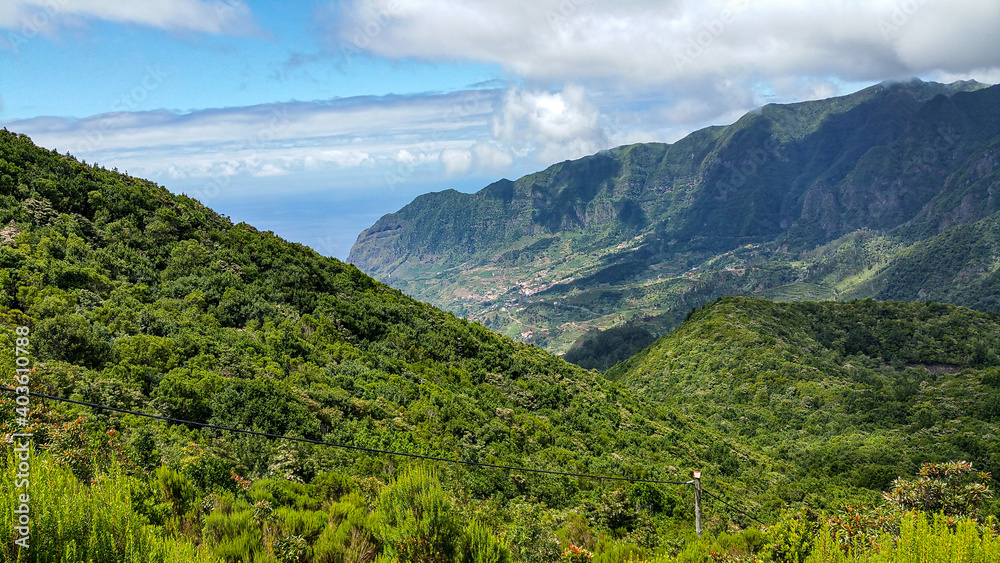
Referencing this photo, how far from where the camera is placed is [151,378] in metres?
Answer: 16.7

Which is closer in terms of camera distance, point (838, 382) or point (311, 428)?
point (311, 428)

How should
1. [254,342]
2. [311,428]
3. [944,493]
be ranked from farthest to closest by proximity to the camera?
[254,342] < [311,428] < [944,493]

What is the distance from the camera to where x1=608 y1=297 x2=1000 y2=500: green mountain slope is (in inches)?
1881

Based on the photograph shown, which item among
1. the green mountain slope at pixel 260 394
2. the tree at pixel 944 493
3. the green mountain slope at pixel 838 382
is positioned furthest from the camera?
the green mountain slope at pixel 838 382

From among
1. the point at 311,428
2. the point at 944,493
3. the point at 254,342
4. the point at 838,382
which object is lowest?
the point at 838,382

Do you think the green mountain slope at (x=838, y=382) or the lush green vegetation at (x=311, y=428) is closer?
the lush green vegetation at (x=311, y=428)

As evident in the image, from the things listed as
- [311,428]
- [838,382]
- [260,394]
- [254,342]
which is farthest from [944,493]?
[838,382]

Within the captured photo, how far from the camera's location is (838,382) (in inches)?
2724

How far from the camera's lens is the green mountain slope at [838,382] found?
4778 cm

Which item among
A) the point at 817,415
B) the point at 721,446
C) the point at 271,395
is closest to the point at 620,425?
the point at 721,446

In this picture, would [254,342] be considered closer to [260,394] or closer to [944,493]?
[260,394]

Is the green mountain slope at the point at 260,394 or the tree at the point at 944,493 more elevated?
the green mountain slope at the point at 260,394

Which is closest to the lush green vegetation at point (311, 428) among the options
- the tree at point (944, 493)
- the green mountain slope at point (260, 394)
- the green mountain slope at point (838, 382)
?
the green mountain slope at point (260, 394)

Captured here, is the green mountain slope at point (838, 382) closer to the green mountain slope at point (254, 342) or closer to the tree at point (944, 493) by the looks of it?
the green mountain slope at point (254, 342)
